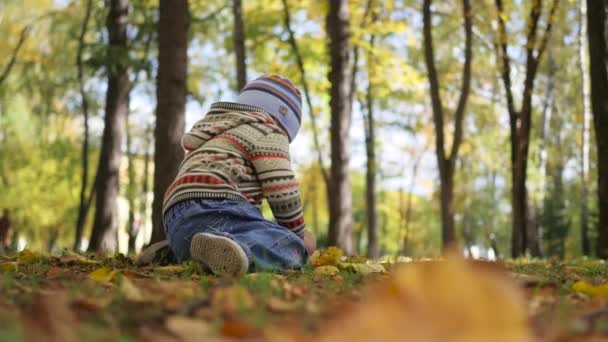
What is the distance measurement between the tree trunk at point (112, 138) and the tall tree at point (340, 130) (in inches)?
131

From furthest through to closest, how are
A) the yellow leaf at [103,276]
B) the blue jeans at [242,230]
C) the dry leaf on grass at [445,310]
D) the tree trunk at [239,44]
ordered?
the tree trunk at [239,44] < the blue jeans at [242,230] < the yellow leaf at [103,276] < the dry leaf on grass at [445,310]

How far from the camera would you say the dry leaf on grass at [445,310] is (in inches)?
37.5

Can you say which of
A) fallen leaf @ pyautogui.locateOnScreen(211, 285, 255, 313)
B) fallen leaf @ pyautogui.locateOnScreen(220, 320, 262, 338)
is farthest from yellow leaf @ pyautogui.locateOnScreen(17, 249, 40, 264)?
fallen leaf @ pyautogui.locateOnScreen(220, 320, 262, 338)

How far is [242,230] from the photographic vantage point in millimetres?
3693

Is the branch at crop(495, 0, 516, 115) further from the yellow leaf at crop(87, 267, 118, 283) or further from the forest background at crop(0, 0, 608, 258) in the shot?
the yellow leaf at crop(87, 267, 118, 283)

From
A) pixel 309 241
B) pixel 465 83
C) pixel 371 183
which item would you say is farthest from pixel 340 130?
pixel 371 183

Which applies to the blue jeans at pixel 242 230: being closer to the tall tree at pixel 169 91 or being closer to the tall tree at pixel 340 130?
the tall tree at pixel 169 91

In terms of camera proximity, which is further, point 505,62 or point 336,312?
point 505,62

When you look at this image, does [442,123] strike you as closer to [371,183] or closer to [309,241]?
[309,241]

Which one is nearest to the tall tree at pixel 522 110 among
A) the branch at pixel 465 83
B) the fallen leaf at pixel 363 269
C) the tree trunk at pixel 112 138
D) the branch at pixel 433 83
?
the branch at pixel 465 83

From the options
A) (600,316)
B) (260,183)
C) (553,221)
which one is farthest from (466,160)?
(600,316)

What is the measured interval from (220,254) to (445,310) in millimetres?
2373

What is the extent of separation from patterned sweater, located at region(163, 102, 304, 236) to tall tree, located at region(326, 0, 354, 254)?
20.3 feet

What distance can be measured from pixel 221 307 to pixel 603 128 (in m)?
7.34
